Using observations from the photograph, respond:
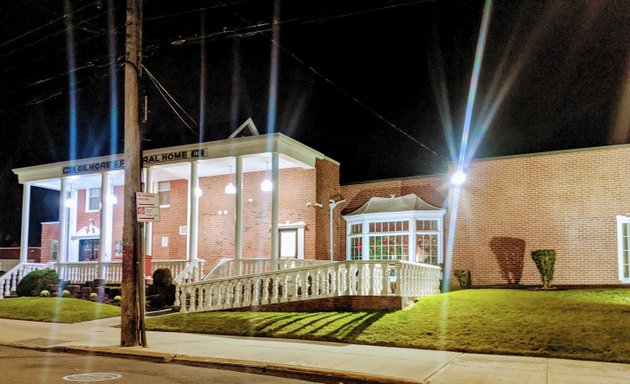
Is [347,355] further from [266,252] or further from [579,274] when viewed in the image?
[266,252]

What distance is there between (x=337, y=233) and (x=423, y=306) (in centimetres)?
916

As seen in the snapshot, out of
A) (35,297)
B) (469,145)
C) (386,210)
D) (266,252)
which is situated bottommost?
→ (35,297)

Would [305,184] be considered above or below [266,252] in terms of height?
above

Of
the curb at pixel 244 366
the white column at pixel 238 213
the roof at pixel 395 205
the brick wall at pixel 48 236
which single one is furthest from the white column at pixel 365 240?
the brick wall at pixel 48 236

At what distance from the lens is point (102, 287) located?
20688 mm

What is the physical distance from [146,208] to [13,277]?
50.8 feet

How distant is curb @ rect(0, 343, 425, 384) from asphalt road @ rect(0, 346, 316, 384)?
1.00 feet

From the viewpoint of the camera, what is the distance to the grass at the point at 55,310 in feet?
52.7

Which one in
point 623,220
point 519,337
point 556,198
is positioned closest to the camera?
point 519,337

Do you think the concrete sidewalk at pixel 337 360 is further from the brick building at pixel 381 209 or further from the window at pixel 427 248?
the window at pixel 427 248

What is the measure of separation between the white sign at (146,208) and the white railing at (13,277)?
14705 mm

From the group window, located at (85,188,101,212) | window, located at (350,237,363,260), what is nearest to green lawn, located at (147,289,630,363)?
window, located at (350,237,363,260)

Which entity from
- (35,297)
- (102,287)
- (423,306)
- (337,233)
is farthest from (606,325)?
(35,297)

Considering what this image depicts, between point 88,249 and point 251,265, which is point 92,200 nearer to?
point 88,249
